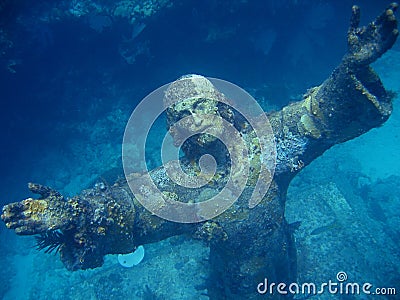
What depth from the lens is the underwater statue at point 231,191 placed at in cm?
370

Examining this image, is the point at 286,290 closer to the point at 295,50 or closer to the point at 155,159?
the point at 155,159

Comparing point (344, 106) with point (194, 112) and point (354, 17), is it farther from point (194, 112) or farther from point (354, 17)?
point (194, 112)

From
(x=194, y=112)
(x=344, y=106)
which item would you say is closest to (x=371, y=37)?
(x=344, y=106)

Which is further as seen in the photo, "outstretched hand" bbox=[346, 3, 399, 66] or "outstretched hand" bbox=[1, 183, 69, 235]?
"outstretched hand" bbox=[1, 183, 69, 235]

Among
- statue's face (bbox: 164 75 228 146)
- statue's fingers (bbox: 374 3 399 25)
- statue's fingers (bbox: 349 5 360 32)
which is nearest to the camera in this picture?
statue's fingers (bbox: 374 3 399 25)

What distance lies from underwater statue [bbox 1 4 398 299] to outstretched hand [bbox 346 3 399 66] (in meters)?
0.09

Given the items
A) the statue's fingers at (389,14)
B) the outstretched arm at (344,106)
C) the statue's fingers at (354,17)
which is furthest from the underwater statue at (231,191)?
the statue's fingers at (389,14)

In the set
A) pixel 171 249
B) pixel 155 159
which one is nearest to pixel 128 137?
pixel 155 159

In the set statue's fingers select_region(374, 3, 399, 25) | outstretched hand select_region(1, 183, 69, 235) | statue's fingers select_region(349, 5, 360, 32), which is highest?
statue's fingers select_region(349, 5, 360, 32)

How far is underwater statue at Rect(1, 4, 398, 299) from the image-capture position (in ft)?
12.1

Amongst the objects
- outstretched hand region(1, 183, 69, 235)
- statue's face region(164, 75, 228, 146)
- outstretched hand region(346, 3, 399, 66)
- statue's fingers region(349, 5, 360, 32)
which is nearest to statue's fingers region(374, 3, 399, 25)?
outstretched hand region(346, 3, 399, 66)

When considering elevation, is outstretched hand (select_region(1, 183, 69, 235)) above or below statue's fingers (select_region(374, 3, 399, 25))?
below

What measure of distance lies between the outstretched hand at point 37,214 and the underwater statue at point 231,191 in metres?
0.02

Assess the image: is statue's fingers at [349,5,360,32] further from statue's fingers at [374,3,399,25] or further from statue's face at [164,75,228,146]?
statue's face at [164,75,228,146]
